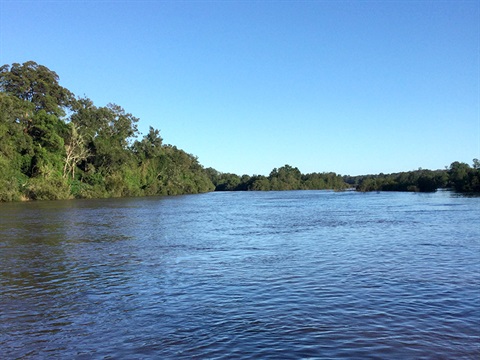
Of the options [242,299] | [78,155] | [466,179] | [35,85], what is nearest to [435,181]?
[466,179]

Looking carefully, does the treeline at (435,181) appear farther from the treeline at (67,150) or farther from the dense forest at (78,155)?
the treeline at (67,150)

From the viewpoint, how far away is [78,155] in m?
82.6

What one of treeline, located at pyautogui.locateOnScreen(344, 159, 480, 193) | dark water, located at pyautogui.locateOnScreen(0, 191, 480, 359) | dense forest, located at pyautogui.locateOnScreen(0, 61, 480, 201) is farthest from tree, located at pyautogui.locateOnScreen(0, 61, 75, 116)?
treeline, located at pyautogui.locateOnScreen(344, 159, 480, 193)

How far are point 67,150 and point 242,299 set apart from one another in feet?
254

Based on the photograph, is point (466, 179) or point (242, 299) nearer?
point (242, 299)

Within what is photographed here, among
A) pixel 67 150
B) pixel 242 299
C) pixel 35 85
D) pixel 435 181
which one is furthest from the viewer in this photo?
pixel 435 181

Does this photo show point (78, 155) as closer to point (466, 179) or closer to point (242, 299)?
point (242, 299)

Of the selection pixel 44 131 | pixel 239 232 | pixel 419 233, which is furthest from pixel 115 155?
pixel 419 233

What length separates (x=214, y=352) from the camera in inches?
288

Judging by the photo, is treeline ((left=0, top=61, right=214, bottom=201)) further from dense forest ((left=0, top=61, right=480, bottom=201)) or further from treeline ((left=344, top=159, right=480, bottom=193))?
treeline ((left=344, top=159, right=480, bottom=193))

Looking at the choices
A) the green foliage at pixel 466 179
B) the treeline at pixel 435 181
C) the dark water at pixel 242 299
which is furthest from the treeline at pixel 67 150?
the green foliage at pixel 466 179

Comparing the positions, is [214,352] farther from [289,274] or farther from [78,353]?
[289,274]

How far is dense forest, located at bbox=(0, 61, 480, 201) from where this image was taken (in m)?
69.0

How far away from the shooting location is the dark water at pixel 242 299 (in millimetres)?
7578
